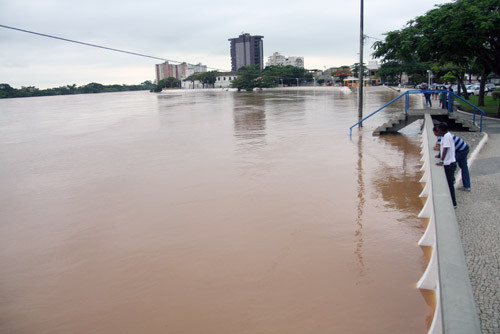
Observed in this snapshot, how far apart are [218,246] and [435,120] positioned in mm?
13076

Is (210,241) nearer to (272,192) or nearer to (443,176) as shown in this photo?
(272,192)

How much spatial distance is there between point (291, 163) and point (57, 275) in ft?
31.1

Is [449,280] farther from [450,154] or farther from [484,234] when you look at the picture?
[450,154]

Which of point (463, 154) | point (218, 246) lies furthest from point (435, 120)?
point (218, 246)

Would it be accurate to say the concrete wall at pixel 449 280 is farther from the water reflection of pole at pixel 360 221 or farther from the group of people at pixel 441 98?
the group of people at pixel 441 98

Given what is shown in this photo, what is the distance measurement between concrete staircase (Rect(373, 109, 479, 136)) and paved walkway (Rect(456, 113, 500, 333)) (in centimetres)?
597

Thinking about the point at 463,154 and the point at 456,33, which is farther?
the point at 456,33

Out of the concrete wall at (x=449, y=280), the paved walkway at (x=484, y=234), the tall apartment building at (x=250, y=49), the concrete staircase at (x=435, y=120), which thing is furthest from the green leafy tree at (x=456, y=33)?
the tall apartment building at (x=250, y=49)

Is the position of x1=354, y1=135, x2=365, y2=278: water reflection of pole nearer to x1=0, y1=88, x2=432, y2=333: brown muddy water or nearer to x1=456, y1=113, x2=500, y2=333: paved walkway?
x1=0, y1=88, x2=432, y2=333: brown muddy water

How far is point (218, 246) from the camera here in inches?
317

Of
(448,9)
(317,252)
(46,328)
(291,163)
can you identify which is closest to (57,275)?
(46,328)

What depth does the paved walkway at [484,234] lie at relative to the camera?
4512mm

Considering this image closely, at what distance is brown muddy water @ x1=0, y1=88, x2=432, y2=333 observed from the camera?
5.78m

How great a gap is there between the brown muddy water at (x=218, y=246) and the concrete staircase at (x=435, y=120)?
2.06m
